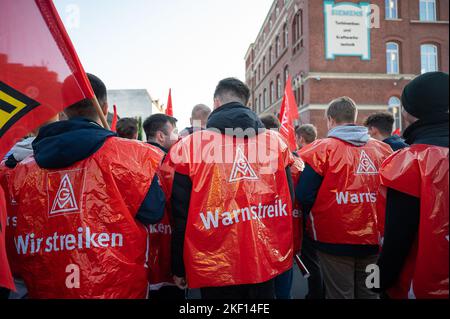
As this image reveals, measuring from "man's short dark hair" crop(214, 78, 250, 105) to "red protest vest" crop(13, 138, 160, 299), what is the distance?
0.84 metres

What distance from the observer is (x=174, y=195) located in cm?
214

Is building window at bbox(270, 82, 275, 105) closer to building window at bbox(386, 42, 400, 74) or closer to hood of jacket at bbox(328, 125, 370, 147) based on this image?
building window at bbox(386, 42, 400, 74)

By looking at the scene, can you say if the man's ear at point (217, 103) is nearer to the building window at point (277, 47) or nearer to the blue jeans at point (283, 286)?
the blue jeans at point (283, 286)

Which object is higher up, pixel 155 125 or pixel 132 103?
pixel 132 103

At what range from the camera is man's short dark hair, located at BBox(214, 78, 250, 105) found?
2.38m

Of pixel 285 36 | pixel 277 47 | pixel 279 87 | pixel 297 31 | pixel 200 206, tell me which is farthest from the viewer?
pixel 277 47

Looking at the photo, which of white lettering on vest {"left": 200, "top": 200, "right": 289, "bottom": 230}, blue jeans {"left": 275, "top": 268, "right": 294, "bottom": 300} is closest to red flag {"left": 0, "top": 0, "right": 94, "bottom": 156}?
white lettering on vest {"left": 200, "top": 200, "right": 289, "bottom": 230}

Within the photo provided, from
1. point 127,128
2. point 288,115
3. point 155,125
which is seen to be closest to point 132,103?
point 288,115

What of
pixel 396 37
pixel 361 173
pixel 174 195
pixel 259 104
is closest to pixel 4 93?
pixel 174 195

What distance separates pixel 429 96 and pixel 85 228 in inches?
79.4

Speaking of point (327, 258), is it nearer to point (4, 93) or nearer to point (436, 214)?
point (436, 214)

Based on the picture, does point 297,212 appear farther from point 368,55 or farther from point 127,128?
point 368,55

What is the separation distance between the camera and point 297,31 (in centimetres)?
2317

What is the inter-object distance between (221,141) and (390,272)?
1263mm
